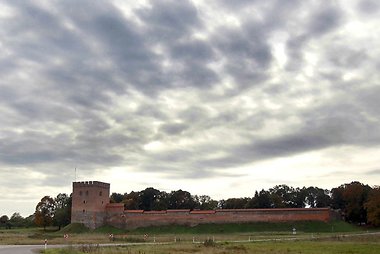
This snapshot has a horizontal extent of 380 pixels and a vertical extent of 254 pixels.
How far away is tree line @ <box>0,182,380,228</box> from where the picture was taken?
306 ft

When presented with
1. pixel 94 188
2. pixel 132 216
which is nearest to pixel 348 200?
pixel 132 216

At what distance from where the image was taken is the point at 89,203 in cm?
9056

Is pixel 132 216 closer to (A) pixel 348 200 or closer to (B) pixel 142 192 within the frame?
(B) pixel 142 192

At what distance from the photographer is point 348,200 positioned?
94.3 meters

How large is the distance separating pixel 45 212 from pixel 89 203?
1791cm

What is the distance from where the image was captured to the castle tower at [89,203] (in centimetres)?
8950

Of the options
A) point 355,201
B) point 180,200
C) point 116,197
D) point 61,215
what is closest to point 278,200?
point 355,201

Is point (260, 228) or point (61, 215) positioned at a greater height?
point (61, 215)

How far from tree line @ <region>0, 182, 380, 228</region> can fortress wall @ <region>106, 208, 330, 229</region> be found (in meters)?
15.4

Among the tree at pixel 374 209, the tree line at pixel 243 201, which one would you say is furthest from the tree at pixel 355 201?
the tree at pixel 374 209

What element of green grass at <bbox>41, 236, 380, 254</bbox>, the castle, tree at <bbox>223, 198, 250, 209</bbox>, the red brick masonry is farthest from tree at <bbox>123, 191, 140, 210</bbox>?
green grass at <bbox>41, 236, 380, 254</bbox>

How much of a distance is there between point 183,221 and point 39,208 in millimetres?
37930

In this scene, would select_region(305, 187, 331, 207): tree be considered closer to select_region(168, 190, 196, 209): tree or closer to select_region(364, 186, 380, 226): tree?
select_region(168, 190, 196, 209): tree

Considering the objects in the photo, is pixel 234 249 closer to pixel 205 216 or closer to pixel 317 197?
pixel 205 216
